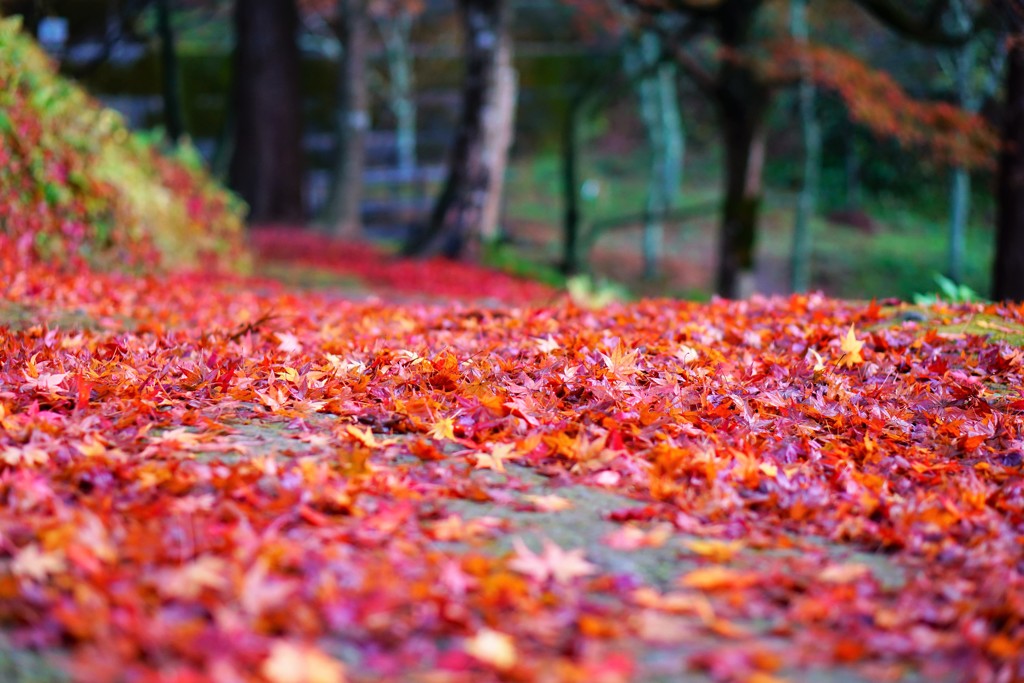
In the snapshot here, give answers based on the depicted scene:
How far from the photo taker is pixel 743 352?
4707mm

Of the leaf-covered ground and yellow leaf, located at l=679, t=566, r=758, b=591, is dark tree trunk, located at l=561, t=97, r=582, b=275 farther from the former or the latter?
yellow leaf, located at l=679, t=566, r=758, b=591

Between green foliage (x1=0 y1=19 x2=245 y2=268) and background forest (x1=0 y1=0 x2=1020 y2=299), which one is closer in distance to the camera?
green foliage (x1=0 y1=19 x2=245 y2=268)

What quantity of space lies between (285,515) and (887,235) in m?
23.5

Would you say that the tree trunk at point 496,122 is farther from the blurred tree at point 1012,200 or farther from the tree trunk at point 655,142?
Answer: the blurred tree at point 1012,200

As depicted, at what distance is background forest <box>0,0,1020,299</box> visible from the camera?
13.2 meters

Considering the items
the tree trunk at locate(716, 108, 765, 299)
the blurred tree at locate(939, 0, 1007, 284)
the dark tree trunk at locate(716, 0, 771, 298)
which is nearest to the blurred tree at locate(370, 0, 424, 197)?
the blurred tree at locate(939, 0, 1007, 284)

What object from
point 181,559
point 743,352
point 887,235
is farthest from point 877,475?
point 887,235

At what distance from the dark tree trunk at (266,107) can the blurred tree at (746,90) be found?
670 cm

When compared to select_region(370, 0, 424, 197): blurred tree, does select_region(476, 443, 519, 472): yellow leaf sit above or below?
below

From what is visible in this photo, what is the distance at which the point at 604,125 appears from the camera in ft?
98.0

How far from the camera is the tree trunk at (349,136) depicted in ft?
59.0

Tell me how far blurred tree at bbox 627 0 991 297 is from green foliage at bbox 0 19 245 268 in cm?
661

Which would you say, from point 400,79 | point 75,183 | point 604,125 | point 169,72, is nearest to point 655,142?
point 400,79

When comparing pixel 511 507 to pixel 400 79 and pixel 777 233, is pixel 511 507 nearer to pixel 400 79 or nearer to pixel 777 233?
pixel 777 233
